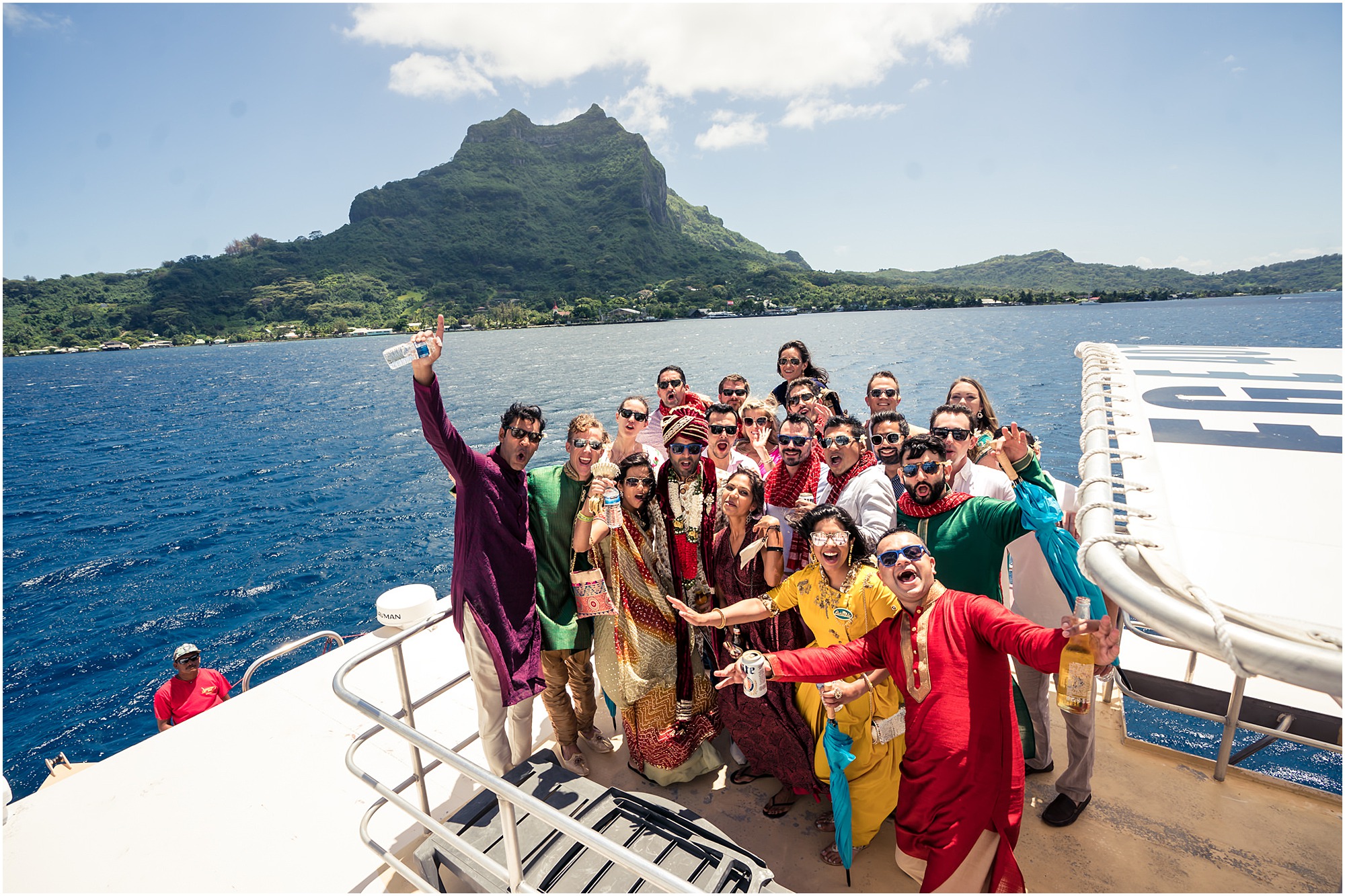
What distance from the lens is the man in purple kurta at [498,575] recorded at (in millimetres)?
3289

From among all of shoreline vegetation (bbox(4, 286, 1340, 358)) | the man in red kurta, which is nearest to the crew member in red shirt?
the man in red kurta

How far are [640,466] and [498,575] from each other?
3.36 ft

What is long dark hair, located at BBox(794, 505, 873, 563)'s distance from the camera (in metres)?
2.61

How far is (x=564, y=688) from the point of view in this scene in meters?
3.77

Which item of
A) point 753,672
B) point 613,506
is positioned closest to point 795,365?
point 613,506

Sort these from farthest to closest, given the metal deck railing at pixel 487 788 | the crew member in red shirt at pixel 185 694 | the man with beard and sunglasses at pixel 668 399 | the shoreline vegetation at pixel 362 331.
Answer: the shoreline vegetation at pixel 362 331 → the crew member in red shirt at pixel 185 694 → the man with beard and sunglasses at pixel 668 399 → the metal deck railing at pixel 487 788

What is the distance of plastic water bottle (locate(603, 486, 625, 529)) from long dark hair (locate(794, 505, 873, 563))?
3.11ft

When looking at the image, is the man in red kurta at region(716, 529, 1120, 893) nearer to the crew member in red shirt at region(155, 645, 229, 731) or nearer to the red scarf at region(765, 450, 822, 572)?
the red scarf at region(765, 450, 822, 572)

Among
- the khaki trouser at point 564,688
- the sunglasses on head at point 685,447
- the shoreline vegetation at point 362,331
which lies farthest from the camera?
the shoreline vegetation at point 362,331

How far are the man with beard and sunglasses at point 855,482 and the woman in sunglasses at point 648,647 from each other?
3.25 ft

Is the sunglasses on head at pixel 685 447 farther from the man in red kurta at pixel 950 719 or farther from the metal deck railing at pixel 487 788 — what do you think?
the metal deck railing at pixel 487 788

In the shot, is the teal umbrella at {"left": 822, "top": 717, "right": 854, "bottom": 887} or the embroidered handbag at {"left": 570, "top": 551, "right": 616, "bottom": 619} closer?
the teal umbrella at {"left": 822, "top": 717, "right": 854, "bottom": 887}

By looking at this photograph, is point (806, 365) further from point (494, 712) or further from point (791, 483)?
point (494, 712)

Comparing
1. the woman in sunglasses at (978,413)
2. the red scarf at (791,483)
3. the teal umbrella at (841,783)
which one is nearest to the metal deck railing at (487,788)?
the teal umbrella at (841,783)
